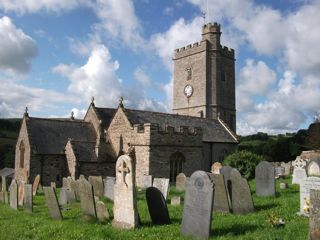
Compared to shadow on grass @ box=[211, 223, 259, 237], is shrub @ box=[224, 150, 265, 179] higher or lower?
higher

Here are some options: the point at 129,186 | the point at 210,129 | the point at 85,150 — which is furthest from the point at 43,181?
the point at 129,186

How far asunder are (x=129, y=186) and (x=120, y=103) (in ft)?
55.3

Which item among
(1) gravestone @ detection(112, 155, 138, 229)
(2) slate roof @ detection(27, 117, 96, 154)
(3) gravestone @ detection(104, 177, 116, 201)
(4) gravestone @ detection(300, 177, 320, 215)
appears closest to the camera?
(1) gravestone @ detection(112, 155, 138, 229)

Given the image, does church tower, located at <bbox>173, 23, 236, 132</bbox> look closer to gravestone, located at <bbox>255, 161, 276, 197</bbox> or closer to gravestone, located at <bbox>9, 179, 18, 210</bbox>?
gravestone, located at <bbox>255, 161, 276, 197</bbox>

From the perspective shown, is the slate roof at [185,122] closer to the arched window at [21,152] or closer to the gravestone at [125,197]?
the arched window at [21,152]

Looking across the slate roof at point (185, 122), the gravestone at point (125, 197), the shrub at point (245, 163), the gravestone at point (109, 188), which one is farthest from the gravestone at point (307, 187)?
the slate roof at point (185, 122)

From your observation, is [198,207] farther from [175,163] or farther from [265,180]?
[175,163]

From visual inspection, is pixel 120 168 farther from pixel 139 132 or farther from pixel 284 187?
pixel 139 132

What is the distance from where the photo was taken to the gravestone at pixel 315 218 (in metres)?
6.81

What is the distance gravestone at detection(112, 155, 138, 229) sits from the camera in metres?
9.16

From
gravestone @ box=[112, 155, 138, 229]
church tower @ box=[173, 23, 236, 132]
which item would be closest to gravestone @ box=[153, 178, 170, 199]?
gravestone @ box=[112, 155, 138, 229]

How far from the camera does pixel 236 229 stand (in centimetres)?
861

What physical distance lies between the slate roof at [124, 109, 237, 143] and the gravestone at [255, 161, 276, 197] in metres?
11.4

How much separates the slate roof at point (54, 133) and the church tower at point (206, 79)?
15507mm
